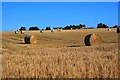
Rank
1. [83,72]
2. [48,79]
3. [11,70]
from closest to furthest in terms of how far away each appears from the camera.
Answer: [48,79] → [83,72] → [11,70]

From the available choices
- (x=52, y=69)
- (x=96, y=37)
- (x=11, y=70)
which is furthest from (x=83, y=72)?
(x=96, y=37)

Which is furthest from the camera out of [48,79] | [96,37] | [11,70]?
[96,37]

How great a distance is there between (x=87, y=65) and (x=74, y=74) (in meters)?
1.23

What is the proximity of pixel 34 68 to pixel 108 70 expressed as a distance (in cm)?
170

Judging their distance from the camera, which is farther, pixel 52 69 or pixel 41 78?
pixel 52 69

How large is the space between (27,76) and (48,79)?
0.49 metres

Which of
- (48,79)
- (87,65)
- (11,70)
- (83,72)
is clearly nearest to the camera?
(48,79)

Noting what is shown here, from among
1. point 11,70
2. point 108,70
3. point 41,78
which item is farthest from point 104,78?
point 11,70

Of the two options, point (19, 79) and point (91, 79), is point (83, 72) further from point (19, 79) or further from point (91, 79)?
point (19, 79)

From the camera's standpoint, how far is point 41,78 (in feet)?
19.4

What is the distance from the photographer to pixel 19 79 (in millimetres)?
5941

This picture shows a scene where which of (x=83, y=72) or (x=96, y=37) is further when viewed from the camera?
(x=96, y=37)

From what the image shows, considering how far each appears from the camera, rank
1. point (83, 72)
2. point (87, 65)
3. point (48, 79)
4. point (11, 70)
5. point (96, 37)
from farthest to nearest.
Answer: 1. point (96, 37)
2. point (87, 65)
3. point (11, 70)
4. point (83, 72)
5. point (48, 79)

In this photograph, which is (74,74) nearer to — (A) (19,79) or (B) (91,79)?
(B) (91,79)
